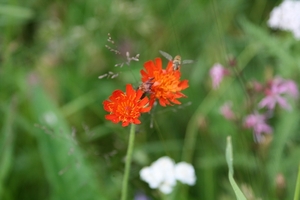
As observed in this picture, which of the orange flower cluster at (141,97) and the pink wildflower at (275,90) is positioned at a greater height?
the orange flower cluster at (141,97)

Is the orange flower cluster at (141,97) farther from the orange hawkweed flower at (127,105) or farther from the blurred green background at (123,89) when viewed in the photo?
the blurred green background at (123,89)

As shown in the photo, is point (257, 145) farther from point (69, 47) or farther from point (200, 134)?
point (69, 47)

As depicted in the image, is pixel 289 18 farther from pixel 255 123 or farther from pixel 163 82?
pixel 163 82

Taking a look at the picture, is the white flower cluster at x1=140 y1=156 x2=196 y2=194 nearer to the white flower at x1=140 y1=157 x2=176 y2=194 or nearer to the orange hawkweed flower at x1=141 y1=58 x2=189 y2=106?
the white flower at x1=140 y1=157 x2=176 y2=194

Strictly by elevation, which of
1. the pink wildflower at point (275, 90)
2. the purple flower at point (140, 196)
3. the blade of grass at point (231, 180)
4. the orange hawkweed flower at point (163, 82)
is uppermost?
the orange hawkweed flower at point (163, 82)

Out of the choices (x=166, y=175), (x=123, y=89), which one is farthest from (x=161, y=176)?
(x=123, y=89)

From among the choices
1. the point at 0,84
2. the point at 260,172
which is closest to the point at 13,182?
the point at 0,84

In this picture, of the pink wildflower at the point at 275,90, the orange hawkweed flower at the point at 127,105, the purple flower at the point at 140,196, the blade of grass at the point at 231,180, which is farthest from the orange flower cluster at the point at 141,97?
the purple flower at the point at 140,196
